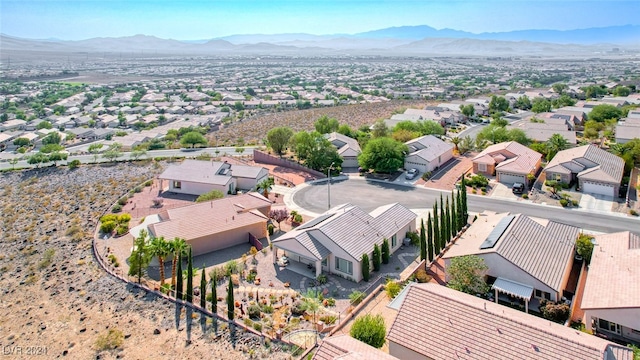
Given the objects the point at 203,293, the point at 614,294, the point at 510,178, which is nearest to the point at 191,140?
the point at 510,178

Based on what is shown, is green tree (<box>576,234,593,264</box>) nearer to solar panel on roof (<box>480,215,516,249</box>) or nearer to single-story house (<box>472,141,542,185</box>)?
solar panel on roof (<box>480,215,516,249</box>)

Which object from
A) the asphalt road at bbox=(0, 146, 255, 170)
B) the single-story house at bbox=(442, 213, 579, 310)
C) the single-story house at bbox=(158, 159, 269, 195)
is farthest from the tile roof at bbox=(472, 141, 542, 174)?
the asphalt road at bbox=(0, 146, 255, 170)

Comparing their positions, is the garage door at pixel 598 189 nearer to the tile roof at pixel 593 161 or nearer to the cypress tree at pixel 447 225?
the tile roof at pixel 593 161

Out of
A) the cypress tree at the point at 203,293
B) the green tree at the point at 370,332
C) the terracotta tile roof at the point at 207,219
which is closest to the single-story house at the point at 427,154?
the terracotta tile roof at the point at 207,219

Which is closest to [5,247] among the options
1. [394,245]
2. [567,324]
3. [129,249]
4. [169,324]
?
[129,249]

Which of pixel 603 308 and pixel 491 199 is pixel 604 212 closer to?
pixel 491 199

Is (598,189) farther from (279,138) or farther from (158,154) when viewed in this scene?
(158,154)
